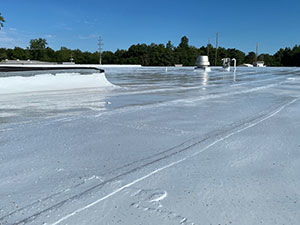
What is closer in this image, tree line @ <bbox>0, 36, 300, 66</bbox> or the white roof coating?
the white roof coating

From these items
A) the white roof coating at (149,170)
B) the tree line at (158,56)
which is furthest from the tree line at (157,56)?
the white roof coating at (149,170)

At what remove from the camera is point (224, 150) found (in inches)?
138

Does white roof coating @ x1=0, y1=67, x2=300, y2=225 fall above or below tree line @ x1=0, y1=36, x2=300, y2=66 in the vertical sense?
below

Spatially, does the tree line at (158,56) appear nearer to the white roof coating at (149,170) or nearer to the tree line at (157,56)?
the tree line at (157,56)

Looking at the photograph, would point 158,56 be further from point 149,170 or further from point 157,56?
point 149,170

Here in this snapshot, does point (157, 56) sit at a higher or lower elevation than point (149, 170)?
higher

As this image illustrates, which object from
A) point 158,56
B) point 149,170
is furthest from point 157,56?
point 149,170

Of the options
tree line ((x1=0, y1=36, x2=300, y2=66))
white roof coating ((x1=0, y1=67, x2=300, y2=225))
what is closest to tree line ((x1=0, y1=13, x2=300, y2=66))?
tree line ((x1=0, y1=36, x2=300, y2=66))

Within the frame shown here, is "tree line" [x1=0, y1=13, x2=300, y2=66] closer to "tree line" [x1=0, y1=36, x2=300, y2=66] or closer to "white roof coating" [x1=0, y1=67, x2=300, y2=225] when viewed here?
"tree line" [x1=0, y1=36, x2=300, y2=66]

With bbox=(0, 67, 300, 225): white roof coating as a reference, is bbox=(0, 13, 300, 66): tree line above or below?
above

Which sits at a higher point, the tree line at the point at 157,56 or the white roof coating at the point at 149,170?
the tree line at the point at 157,56

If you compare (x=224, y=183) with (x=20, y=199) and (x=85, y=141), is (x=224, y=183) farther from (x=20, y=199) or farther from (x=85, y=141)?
(x=85, y=141)

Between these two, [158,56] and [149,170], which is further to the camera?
[158,56]

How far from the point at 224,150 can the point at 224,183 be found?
3.29 ft
